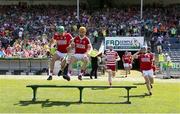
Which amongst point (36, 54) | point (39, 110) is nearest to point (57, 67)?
point (36, 54)

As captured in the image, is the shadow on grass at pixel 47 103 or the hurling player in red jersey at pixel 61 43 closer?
the shadow on grass at pixel 47 103

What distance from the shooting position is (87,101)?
63.6 ft

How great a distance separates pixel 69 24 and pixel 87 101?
27.8 metres

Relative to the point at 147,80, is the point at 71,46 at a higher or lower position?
higher

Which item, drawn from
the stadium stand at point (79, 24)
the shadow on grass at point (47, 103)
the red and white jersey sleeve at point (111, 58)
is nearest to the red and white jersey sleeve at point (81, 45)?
the shadow on grass at point (47, 103)

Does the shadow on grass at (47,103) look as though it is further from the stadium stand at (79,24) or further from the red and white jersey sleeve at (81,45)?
the stadium stand at (79,24)

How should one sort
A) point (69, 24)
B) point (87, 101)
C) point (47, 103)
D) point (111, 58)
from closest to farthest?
1. point (47, 103)
2. point (87, 101)
3. point (111, 58)
4. point (69, 24)

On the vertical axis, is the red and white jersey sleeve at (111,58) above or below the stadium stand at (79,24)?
below

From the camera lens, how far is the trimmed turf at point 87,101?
17.4 m

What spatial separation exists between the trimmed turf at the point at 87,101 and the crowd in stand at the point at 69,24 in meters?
18.1

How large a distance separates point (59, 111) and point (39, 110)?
2.01 ft

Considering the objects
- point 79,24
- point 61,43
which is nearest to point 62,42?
point 61,43

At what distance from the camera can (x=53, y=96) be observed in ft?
68.1

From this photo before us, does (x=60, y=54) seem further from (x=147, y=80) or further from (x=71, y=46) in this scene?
(x=147, y=80)
